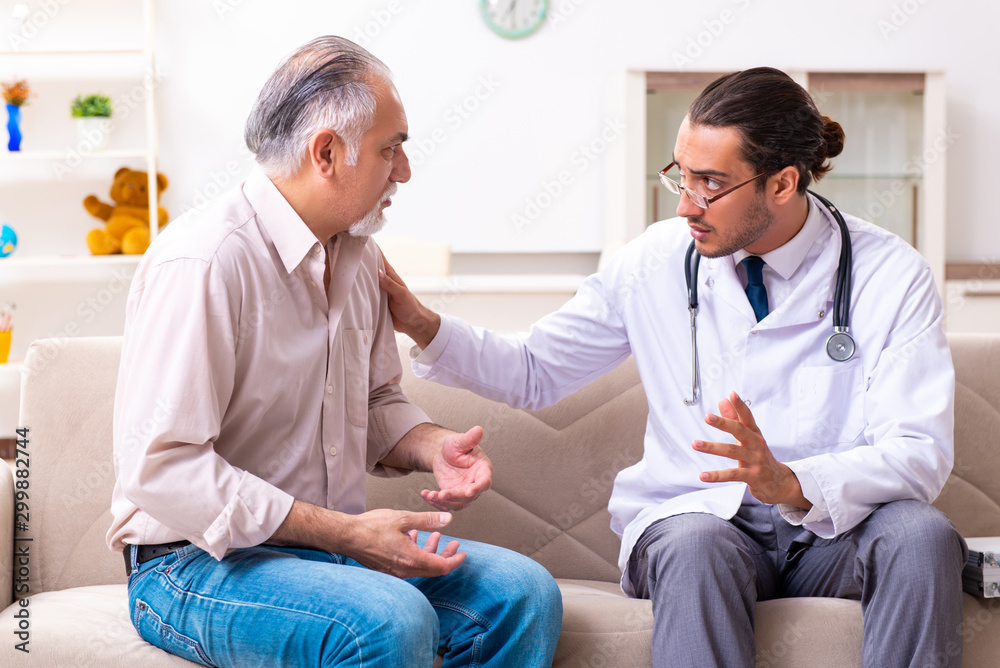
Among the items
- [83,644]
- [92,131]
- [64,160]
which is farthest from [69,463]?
[64,160]

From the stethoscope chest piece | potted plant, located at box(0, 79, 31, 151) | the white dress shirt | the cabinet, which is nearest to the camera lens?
the white dress shirt

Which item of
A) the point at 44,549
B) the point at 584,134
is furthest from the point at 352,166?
the point at 584,134

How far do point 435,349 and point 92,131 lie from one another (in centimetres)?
328

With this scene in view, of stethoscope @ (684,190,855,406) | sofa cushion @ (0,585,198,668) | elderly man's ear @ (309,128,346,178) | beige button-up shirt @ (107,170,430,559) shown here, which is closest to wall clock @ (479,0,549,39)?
stethoscope @ (684,190,855,406)

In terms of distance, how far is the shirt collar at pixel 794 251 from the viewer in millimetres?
1614

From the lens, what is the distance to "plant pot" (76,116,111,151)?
4.21m

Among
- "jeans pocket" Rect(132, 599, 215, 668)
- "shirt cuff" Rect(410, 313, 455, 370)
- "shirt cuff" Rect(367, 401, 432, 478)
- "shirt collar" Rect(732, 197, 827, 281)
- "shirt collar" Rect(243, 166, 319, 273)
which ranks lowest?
"jeans pocket" Rect(132, 599, 215, 668)

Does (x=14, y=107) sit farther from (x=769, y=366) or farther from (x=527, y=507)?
(x=769, y=366)

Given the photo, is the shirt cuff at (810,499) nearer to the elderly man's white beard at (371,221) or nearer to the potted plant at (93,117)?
the elderly man's white beard at (371,221)

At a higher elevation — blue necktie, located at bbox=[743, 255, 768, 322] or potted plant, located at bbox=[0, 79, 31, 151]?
potted plant, located at bbox=[0, 79, 31, 151]

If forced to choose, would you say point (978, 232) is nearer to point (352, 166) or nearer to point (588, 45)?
point (588, 45)

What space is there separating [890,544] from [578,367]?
0.64 metres

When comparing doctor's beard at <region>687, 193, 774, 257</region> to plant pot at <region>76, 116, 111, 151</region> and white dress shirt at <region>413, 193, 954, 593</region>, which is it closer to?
white dress shirt at <region>413, 193, 954, 593</region>

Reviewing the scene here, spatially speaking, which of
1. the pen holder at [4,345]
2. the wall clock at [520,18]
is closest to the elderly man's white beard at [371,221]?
the pen holder at [4,345]
